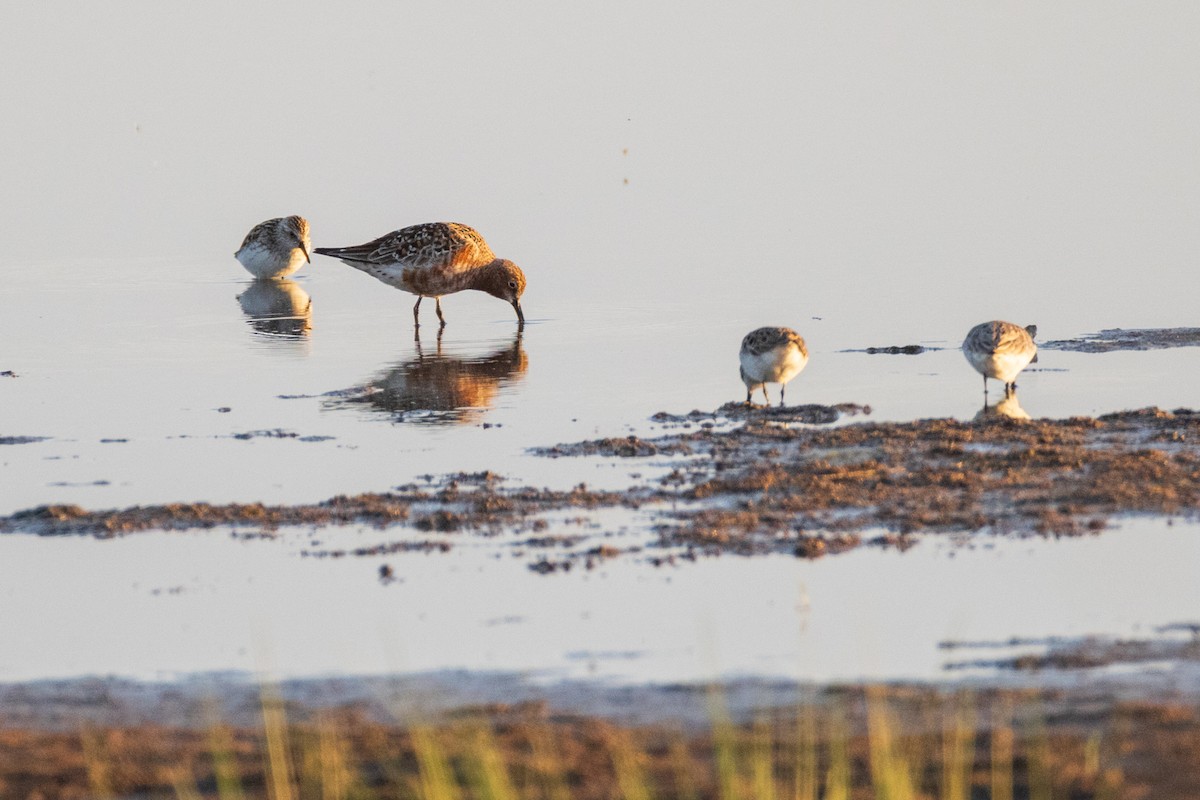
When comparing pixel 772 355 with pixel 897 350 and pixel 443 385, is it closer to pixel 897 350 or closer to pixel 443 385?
pixel 897 350

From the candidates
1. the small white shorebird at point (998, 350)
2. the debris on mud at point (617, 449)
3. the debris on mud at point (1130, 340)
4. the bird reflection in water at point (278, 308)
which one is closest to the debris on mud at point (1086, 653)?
the debris on mud at point (617, 449)

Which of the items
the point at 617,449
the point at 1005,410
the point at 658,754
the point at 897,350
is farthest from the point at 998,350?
the point at 658,754

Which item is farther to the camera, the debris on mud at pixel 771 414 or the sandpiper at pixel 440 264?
the sandpiper at pixel 440 264

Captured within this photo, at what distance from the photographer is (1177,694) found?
755cm

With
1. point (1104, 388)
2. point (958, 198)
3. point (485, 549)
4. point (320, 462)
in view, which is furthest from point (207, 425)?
point (958, 198)

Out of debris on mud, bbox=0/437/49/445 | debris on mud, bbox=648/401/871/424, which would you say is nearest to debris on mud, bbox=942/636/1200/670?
debris on mud, bbox=648/401/871/424

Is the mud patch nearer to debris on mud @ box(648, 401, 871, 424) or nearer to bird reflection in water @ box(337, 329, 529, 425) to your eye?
debris on mud @ box(648, 401, 871, 424)

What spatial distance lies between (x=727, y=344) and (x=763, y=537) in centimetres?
748

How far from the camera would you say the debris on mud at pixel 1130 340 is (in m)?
16.6

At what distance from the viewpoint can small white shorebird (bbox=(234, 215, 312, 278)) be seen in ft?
74.4

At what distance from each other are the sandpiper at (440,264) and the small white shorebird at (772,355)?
5358 millimetres

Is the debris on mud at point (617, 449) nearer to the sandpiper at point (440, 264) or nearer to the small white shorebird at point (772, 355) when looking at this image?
the small white shorebird at point (772, 355)

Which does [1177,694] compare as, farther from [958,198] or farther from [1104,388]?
[958,198]

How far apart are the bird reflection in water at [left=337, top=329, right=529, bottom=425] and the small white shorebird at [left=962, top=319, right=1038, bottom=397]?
378 centimetres
